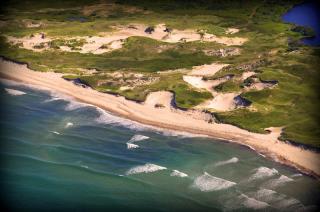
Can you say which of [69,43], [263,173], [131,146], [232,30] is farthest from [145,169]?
[232,30]

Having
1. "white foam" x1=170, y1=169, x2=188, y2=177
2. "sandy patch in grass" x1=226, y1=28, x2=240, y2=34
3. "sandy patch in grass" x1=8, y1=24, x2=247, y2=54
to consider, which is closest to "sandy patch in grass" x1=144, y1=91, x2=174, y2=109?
"white foam" x1=170, y1=169, x2=188, y2=177

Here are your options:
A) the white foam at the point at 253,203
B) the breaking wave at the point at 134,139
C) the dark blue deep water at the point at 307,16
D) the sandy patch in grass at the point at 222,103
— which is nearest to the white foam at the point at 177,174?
the white foam at the point at 253,203

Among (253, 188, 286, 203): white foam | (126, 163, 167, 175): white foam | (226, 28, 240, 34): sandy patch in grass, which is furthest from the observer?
(226, 28, 240, 34): sandy patch in grass

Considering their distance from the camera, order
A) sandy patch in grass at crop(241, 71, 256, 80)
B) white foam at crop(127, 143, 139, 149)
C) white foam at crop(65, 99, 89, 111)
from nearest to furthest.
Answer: white foam at crop(127, 143, 139, 149) → white foam at crop(65, 99, 89, 111) → sandy patch in grass at crop(241, 71, 256, 80)

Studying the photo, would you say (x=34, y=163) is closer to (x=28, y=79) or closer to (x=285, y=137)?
(x=285, y=137)

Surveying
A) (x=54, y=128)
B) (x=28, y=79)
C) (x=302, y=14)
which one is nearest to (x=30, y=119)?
(x=54, y=128)

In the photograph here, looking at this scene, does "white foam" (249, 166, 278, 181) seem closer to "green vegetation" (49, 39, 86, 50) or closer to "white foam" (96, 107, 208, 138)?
"white foam" (96, 107, 208, 138)

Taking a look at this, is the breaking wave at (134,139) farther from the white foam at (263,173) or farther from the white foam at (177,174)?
the white foam at (263,173)
